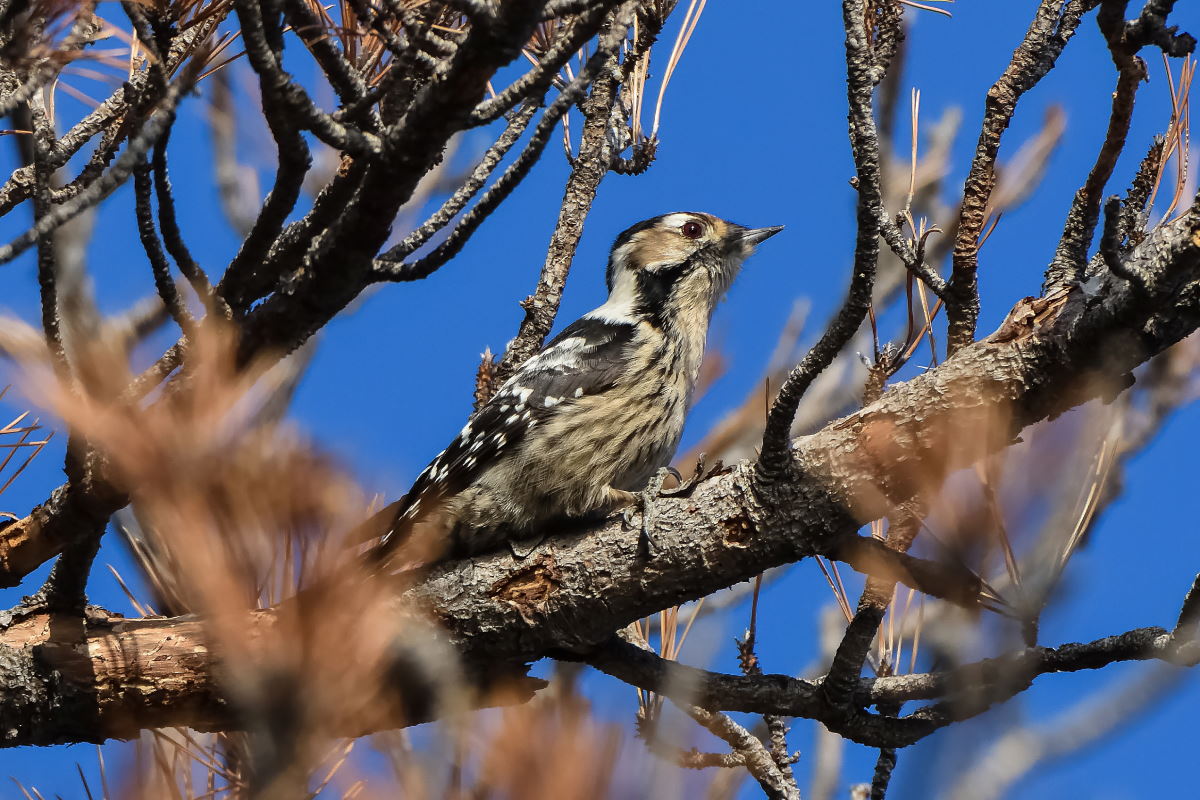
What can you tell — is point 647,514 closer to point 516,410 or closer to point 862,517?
point 862,517

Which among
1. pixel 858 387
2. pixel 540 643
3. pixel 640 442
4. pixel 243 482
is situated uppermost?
pixel 858 387

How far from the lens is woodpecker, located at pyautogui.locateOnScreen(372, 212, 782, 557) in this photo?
3.70m

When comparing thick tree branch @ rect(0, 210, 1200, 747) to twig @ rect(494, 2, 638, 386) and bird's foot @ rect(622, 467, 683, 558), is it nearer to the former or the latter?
bird's foot @ rect(622, 467, 683, 558)

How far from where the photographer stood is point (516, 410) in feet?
12.8

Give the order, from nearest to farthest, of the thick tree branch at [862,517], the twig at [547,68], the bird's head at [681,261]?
the twig at [547,68] < the thick tree branch at [862,517] < the bird's head at [681,261]

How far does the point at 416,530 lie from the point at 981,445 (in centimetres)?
188

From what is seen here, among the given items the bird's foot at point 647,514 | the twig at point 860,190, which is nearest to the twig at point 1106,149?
the twig at point 860,190

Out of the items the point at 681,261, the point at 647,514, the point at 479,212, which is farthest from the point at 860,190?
the point at 681,261

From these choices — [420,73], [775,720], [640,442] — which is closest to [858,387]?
[640,442]

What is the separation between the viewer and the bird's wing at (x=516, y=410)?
382cm

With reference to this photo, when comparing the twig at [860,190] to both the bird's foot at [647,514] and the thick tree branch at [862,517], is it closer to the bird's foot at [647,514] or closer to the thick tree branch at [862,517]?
the thick tree branch at [862,517]

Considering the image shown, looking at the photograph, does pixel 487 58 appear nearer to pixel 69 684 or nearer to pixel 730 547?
pixel 730 547

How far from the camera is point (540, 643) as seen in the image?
3.14 meters

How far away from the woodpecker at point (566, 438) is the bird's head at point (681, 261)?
107 millimetres
